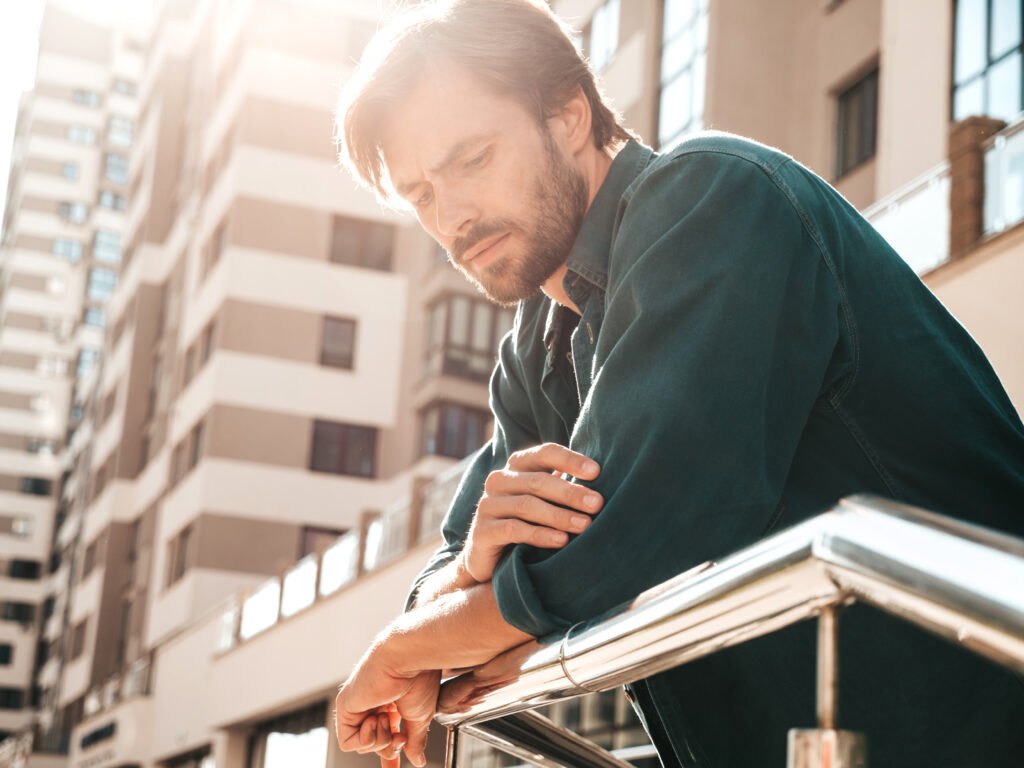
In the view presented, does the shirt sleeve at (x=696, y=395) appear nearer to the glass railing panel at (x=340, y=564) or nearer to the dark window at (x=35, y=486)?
the glass railing panel at (x=340, y=564)

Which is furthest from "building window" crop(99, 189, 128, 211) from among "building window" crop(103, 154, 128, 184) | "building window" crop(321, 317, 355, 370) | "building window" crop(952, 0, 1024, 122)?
"building window" crop(952, 0, 1024, 122)

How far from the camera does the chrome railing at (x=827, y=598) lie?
73cm

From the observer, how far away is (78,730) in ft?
124

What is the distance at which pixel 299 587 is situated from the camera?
20.5 meters

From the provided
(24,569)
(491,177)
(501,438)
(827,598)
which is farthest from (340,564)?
(24,569)

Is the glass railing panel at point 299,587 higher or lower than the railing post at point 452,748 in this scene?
higher

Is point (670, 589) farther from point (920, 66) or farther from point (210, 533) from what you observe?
point (210, 533)

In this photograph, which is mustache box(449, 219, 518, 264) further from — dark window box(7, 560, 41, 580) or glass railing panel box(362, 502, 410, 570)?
dark window box(7, 560, 41, 580)

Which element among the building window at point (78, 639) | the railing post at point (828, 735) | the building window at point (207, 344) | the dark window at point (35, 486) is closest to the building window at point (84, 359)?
the dark window at point (35, 486)

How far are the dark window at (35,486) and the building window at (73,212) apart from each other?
15710 mm

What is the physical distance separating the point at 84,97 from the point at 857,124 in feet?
234

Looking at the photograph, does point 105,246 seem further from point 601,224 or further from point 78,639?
point 601,224

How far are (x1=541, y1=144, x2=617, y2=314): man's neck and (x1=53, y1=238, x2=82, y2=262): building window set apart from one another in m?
80.6

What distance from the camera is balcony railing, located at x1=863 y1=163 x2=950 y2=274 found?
8.87 metres
